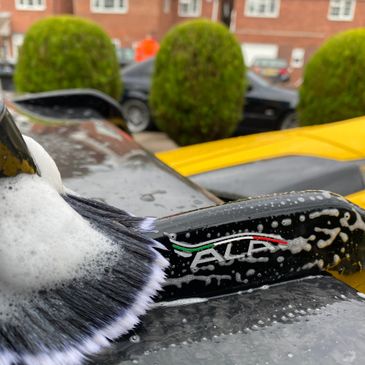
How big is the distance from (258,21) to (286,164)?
31609 millimetres

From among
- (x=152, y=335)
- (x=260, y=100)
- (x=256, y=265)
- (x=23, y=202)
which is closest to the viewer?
(x=23, y=202)

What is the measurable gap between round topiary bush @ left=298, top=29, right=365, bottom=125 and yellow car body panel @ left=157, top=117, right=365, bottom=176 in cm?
292

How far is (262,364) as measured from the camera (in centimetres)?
94

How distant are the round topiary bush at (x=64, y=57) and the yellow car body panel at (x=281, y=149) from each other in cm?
371

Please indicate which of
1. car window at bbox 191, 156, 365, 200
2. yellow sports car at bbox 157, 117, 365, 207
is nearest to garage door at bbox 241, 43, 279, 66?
yellow sports car at bbox 157, 117, 365, 207

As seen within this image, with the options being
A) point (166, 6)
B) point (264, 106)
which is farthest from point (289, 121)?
point (166, 6)

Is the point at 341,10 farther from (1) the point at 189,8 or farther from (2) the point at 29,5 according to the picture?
(2) the point at 29,5

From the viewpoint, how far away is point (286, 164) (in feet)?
8.23

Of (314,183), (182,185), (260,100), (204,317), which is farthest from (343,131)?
(260,100)

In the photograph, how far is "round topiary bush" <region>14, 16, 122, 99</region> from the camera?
6.30 metres

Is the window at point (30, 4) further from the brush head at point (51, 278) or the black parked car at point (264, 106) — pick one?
the brush head at point (51, 278)

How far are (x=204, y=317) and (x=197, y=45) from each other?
5300 mm

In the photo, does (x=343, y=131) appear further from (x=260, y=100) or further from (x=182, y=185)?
(x=260, y=100)

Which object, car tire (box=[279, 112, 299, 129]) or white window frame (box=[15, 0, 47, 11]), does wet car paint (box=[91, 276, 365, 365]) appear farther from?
white window frame (box=[15, 0, 47, 11])
